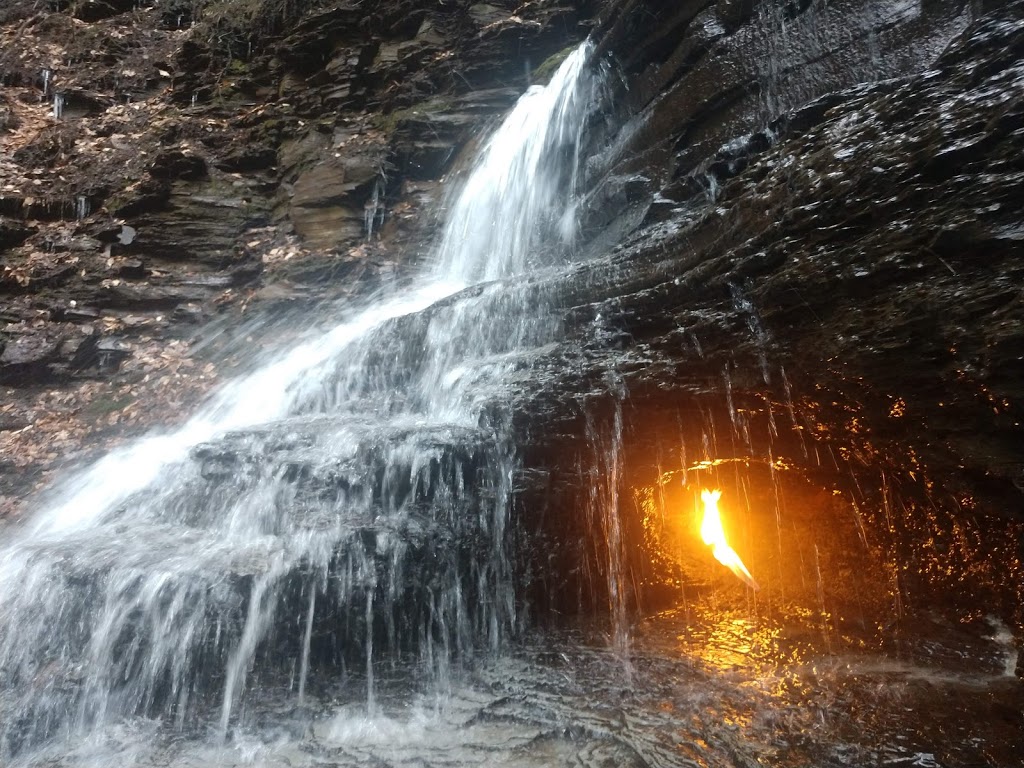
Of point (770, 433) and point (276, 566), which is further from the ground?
point (770, 433)

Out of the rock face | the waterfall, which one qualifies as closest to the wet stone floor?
the waterfall

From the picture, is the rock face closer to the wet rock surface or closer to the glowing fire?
the wet rock surface

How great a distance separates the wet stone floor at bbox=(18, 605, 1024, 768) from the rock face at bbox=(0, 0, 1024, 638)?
46 centimetres

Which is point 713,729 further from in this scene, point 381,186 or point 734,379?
point 381,186

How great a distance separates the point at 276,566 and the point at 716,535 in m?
3.10

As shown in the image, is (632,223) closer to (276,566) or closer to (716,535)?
(716,535)

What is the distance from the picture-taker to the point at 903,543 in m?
3.56

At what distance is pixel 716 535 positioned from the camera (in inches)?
Result: 169

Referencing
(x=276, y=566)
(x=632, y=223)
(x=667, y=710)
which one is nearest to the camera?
(x=667, y=710)

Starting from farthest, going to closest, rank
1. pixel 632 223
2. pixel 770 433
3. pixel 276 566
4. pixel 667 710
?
pixel 632 223 < pixel 276 566 < pixel 770 433 < pixel 667 710

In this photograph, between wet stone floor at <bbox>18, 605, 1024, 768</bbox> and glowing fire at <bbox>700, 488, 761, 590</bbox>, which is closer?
wet stone floor at <bbox>18, 605, 1024, 768</bbox>

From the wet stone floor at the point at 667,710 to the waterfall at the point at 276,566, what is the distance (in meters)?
0.23

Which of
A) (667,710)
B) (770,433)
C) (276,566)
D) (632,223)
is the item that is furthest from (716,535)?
(632,223)

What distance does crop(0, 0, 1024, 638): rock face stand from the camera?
337 centimetres
